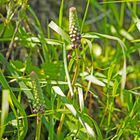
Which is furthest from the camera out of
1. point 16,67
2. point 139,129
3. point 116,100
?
point 116,100

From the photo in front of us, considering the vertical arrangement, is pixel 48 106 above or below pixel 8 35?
below

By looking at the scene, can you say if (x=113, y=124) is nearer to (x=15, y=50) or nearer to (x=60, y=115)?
(x=60, y=115)

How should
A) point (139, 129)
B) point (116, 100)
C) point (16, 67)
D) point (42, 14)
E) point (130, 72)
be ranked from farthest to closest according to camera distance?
point (42, 14), point (130, 72), point (116, 100), point (16, 67), point (139, 129)

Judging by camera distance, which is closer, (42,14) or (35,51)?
(35,51)

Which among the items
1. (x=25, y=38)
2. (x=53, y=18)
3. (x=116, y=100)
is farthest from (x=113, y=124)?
(x=53, y=18)

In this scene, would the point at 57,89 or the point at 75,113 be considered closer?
the point at 75,113

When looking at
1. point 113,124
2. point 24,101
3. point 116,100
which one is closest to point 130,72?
point 116,100

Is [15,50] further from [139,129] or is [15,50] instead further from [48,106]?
[139,129]

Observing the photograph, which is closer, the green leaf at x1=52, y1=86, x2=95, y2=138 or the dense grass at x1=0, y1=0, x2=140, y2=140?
the green leaf at x1=52, y1=86, x2=95, y2=138

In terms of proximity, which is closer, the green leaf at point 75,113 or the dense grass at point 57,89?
the green leaf at point 75,113

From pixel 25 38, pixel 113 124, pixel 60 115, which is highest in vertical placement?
pixel 25 38
